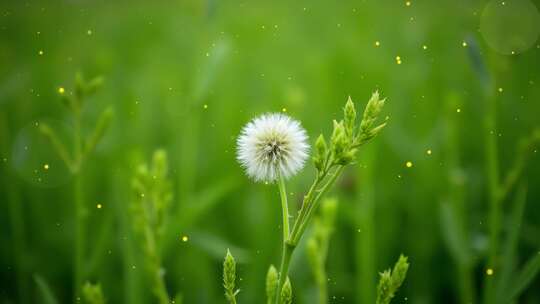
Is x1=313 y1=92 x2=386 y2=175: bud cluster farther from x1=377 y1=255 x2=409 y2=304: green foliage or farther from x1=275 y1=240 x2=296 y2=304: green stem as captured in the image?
x1=377 y1=255 x2=409 y2=304: green foliage

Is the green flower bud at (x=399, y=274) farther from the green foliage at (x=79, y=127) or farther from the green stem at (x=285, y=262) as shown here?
the green foliage at (x=79, y=127)

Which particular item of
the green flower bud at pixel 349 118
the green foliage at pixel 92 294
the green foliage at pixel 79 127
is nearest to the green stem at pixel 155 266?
the green foliage at pixel 92 294

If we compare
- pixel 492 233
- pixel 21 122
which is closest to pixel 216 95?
pixel 21 122

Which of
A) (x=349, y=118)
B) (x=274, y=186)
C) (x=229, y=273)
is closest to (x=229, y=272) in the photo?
(x=229, y=273)

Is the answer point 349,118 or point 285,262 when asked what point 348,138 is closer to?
point 349,118

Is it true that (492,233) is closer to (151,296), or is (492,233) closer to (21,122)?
(151,296)

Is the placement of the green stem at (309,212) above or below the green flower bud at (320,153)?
below
